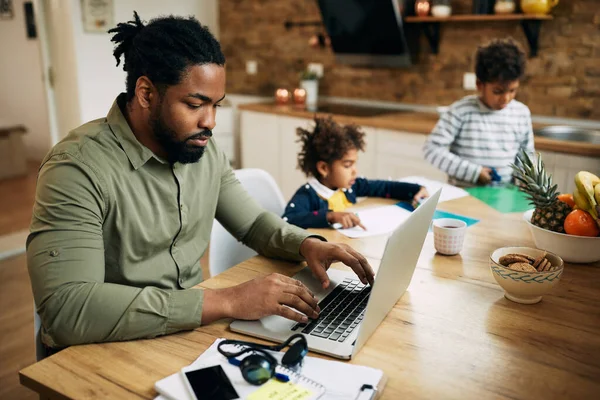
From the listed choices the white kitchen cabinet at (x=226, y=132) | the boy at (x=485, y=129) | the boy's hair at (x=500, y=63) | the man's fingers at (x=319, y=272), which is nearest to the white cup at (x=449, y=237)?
the man's fingers at (x=319, y=272)

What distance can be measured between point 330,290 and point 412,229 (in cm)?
29

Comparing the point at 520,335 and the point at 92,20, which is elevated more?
the point at 92,20

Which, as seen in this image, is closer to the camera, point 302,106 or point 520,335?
point 520,335

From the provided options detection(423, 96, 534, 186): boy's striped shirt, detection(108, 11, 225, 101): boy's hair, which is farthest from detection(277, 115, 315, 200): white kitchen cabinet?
detection(108, 11, 225, 101): boy's hair

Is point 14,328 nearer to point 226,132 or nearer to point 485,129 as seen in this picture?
point 485,129

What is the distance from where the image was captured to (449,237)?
1.45 meters

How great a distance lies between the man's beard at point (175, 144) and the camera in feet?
4.15

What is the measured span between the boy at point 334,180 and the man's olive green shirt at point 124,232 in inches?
13.5

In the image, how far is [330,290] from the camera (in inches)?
49.1

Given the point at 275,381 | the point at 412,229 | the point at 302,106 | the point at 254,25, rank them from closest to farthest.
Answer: the point at 275,381
the point at 412,229
the point at 302,106
the point at 254,25

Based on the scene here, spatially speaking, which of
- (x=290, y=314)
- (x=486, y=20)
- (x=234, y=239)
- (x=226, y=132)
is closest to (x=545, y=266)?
(x=290, y=314)

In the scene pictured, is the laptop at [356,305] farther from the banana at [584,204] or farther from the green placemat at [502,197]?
the green placemat at [502,197]

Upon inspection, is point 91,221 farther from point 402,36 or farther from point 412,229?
point 402,36

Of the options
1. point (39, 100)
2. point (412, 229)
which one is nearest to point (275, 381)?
point (412, 229)
